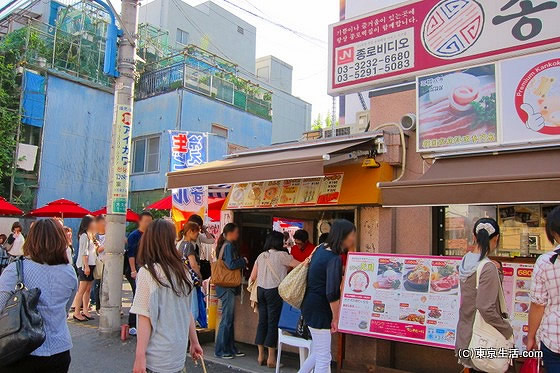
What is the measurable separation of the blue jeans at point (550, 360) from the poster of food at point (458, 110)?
284cm

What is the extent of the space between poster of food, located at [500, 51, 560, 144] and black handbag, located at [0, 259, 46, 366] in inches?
198

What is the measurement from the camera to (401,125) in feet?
20.3

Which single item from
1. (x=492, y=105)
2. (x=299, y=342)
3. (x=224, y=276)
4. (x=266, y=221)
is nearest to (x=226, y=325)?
(x=224, y=276)

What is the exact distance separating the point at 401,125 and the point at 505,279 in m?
2.28

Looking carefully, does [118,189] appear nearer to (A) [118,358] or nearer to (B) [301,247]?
(A) [118,358]

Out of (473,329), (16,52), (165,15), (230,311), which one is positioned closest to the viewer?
(473,329)

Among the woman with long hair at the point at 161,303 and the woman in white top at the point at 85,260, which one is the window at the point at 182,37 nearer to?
the woman in white top at the point at 85,260

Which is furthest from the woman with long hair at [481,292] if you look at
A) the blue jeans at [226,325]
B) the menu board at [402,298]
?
the blue jeans at [226,325]

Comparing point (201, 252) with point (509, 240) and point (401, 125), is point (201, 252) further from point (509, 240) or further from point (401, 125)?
point (509, 240)

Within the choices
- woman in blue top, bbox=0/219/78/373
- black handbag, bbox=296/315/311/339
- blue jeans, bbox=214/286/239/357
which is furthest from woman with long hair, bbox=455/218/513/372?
blue jeans, bbox=214/286/239/357

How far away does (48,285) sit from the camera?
3.32 m

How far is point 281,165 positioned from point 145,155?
45.6ft

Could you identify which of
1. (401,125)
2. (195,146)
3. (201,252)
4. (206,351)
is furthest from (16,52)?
(401,125)

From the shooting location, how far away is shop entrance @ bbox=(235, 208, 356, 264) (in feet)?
26.7
